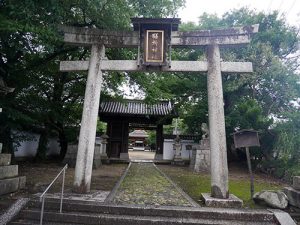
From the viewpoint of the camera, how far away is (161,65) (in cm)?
841

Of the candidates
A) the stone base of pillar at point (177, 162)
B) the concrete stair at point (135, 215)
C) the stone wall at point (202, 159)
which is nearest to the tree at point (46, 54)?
the concrete stair at point (135, 215)

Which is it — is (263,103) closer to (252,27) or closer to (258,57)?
(258,57)

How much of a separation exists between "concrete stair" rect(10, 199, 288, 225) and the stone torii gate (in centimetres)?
119

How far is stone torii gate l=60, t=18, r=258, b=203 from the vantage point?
25.9ft

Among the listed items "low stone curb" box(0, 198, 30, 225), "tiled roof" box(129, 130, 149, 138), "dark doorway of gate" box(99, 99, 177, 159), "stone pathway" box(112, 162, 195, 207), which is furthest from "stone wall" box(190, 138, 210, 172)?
"tiled roof" box(129, 130, 149, 138)

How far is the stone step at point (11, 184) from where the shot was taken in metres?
7.46

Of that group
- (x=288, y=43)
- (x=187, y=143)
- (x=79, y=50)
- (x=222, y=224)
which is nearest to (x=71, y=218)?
(x=222, y=224)

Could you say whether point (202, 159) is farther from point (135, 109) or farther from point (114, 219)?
point (114, 219)

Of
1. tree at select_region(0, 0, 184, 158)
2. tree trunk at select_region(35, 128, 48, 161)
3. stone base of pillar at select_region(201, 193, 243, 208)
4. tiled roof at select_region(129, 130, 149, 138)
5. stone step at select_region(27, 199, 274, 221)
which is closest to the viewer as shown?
stone step at select_region(27, 199, 274, 221)

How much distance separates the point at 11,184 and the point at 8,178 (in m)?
0.21

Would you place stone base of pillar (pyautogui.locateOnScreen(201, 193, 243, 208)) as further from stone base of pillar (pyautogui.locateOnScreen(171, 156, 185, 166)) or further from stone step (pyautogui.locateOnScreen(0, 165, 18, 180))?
stone base of pillar (pyautogui.locateOnScreen(171, 156, 185, 166))

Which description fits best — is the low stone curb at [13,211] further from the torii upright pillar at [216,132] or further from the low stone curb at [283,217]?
the low stone curb at [283,217]

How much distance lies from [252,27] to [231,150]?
15387 millimetres

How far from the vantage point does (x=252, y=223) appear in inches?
251
